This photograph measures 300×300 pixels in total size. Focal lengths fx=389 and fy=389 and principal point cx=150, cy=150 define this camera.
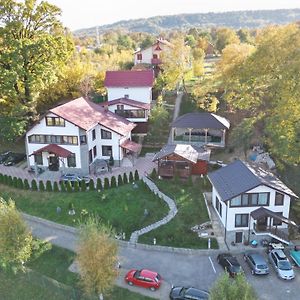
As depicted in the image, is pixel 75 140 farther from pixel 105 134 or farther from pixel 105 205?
pixel 105 205

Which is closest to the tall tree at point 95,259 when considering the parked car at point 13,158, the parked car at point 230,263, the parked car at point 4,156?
the parked car at point 230,263

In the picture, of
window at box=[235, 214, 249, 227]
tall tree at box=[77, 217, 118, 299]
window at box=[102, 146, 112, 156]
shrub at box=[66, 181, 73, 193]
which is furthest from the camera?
window at box=[102, 146, 112, 156]

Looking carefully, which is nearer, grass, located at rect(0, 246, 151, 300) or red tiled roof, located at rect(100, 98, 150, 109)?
grass, located at rect(0, 246, 151, 300)

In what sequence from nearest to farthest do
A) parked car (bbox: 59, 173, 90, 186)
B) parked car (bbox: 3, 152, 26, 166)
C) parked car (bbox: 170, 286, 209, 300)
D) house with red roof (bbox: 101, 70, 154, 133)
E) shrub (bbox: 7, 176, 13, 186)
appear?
parked car (bbox: 170, 286, 209, 300) < shrub (bbox: 7, 176, 13, 186) < parked car (bbox: 59, 173, 90, 186) < parked car (bbox: 3, 152, 26, 166) < house with red roof (bbox: 101, 70, 154, 133)

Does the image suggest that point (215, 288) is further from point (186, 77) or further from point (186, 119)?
point (186, 77)

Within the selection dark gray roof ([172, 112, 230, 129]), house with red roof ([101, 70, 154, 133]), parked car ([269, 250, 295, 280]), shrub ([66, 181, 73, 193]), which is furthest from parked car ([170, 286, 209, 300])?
house with red roof ([101, 70, 154, 133])

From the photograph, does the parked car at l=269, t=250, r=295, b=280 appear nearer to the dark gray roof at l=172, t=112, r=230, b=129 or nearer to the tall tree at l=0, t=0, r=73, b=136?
the dark gray roof at l=172, t=112, r=230, b=129

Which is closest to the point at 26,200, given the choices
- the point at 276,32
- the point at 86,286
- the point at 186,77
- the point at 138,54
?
the point at 86,286
